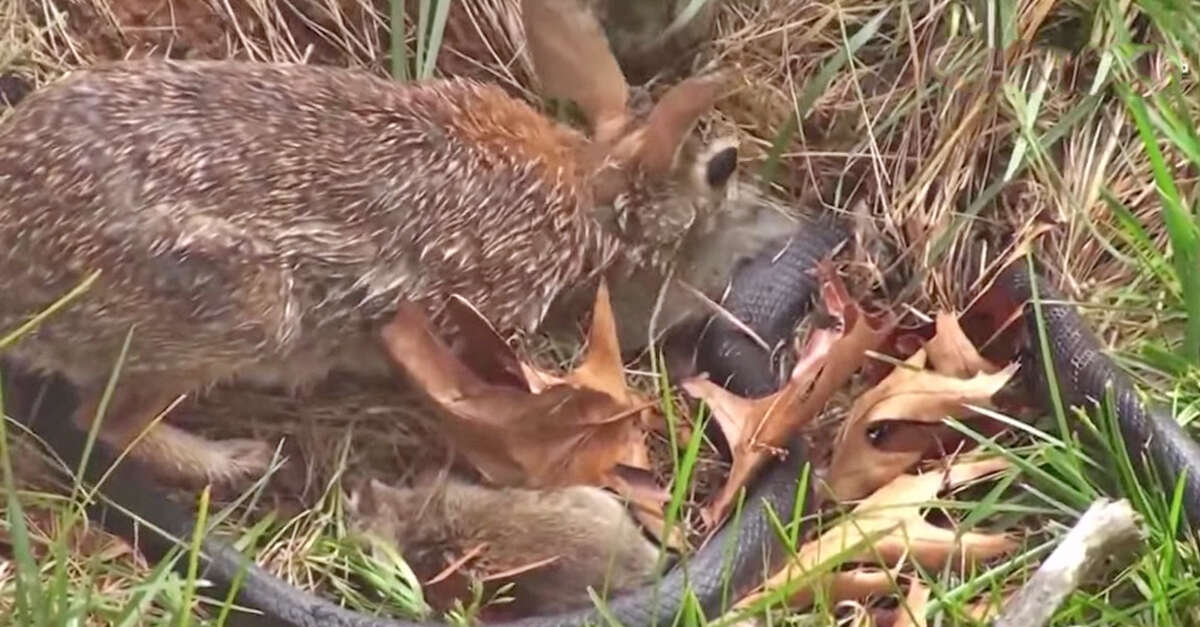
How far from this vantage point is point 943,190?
9.96ft

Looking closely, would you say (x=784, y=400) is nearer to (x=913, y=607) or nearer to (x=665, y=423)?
(x=665, y=423)

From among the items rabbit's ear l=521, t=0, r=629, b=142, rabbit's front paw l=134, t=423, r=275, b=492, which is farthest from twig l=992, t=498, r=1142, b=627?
rabbit's front paw l=134, t=423, r=275, b=492

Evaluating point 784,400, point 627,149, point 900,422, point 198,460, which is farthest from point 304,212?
point 900,422

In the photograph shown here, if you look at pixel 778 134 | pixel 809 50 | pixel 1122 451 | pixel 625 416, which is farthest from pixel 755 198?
pixel 1122 451

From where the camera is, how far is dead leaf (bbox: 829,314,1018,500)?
271cm

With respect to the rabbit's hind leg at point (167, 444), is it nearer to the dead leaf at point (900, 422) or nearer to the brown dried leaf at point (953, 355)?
the dead leaf at point (900, 422)

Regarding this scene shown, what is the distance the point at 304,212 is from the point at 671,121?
24.0 inches

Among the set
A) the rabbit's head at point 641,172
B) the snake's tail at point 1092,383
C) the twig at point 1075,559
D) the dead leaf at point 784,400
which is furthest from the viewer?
the rabbit's head at point 641,172

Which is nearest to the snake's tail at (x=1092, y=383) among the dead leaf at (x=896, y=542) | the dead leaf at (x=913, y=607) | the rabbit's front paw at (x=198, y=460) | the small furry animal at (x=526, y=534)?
the dead leaf at (x=896, y=542)

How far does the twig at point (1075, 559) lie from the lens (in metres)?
2.31

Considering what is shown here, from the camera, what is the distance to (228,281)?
2521 mm

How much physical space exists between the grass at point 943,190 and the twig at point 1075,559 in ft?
0.23

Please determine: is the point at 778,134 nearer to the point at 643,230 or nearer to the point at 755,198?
the point at 755,198

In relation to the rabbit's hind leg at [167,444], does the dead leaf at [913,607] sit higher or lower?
lower
